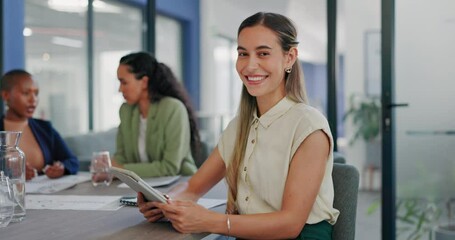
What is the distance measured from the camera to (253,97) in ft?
5.57

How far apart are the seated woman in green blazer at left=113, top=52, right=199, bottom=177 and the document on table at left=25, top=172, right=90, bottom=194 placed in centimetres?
22

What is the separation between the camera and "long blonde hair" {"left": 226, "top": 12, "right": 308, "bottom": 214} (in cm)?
154

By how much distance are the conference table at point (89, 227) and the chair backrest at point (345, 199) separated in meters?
0.37

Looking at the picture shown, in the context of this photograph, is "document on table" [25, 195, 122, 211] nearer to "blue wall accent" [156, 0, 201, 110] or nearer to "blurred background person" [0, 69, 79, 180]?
"blurred background person" [0, 69, 79, 180]

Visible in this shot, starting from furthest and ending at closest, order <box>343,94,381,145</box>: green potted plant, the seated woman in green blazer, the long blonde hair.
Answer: <box>343,94,381,145</box>: green potted plant < the seated woman in green blazer < the long blonde hair

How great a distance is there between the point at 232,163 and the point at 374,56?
8.41ft

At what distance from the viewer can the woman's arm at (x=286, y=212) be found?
1.33 metres

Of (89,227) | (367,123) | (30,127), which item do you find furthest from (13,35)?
(367,123)

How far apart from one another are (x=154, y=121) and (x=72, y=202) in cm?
86

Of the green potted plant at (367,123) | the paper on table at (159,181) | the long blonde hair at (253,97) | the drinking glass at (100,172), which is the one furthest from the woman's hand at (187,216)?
the green potted plant at (367,123)

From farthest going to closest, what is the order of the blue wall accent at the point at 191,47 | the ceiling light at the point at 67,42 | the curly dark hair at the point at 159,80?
the blue wall accent at the point at 191,47 < the ceiling light at the point at 67,42 < the curly dark hair at the point at 159,80

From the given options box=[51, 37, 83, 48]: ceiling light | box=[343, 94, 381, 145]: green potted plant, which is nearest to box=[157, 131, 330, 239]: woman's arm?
box=[343, 94, 381, 145]: green potted plant

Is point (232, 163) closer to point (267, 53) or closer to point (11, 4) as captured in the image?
point (267, 53)

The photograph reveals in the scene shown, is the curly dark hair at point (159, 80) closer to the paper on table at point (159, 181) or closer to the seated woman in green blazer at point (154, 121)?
the seated woman in green blazer at point (154, 121)
